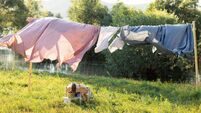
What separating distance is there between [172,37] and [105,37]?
1570 millimetres

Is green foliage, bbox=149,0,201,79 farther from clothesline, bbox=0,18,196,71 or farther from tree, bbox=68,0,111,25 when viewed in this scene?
clothesline, bbox=0,18,196,71

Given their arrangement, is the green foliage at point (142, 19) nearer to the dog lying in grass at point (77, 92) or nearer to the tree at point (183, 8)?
the tree at point (183, 8)

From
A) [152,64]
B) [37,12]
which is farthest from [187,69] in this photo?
[37,12]

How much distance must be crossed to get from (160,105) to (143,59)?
12007 mm

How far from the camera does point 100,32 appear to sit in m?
9.19

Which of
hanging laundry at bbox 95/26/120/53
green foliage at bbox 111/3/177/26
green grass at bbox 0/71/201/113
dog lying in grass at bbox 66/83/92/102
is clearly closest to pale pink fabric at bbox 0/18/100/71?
hanging laundry at bbox 95/26/120/53

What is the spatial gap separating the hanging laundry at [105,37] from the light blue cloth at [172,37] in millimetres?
413

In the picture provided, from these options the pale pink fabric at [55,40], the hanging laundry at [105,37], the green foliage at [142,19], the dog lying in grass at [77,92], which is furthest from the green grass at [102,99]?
the green foliage at [142,19]

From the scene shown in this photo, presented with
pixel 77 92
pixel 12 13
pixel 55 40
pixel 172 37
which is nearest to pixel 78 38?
pixel 55 40

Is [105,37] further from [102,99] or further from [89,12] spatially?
[89,12]

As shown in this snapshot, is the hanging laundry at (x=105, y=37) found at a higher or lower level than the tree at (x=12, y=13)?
lower

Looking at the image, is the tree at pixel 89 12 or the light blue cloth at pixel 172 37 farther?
the tree at pixel 89 12

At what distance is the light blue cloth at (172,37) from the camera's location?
9.23m

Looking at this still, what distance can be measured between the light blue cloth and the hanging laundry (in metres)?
0.41
